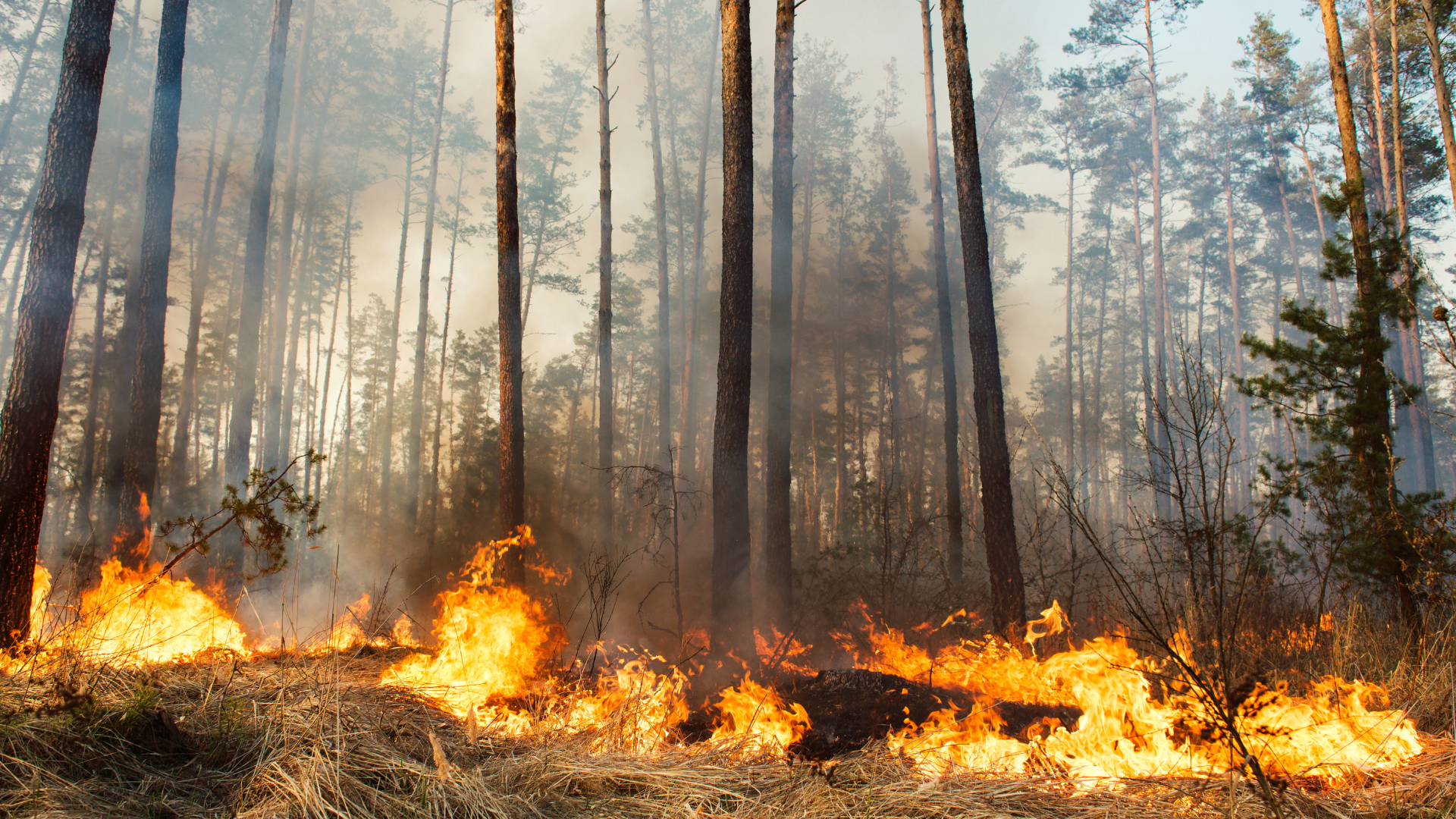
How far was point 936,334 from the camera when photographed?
2892 centimetres

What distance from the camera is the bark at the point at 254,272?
1061 cm

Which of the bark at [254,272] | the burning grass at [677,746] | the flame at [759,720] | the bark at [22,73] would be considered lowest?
the flame at [759,720]

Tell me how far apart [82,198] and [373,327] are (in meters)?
27.1

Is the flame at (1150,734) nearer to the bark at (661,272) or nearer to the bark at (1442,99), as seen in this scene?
the bark at (1442,99)

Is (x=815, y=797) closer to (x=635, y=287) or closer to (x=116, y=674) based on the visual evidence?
(x=116, y=674)

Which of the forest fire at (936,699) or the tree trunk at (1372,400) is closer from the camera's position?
the forest fire at (936,699)

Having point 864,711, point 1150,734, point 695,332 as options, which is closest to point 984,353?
point 864,711

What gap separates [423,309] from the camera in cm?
1889

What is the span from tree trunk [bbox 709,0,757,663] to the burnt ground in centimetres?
169

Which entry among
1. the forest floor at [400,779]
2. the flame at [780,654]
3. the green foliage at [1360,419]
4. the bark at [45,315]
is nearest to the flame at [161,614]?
the bark at [45,315]

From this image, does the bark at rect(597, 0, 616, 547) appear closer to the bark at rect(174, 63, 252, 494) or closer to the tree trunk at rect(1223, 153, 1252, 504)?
the bark at rect(174, 63, 252, 494)

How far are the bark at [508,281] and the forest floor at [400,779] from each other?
17.2 feet

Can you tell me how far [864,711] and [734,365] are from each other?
3.77 m

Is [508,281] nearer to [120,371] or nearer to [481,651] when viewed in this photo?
[481,651]
